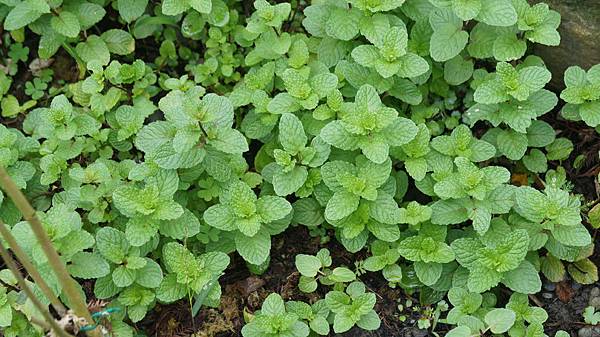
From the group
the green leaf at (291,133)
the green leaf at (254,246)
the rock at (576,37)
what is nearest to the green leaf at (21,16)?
the green leaf at (291,133)

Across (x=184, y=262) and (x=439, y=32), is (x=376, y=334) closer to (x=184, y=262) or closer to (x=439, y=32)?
(x=184, y=262)

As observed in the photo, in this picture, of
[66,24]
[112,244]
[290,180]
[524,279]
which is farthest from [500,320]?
[66,24]

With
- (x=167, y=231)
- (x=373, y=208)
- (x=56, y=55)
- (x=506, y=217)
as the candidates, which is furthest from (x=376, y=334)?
(x=56, y=55)

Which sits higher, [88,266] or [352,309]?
[88,266]

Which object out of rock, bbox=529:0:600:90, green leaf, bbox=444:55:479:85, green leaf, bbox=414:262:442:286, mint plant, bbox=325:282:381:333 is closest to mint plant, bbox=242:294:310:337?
mint plant, bbox=325:282:381:333

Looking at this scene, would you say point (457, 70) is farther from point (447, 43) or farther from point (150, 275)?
point (150, 275)

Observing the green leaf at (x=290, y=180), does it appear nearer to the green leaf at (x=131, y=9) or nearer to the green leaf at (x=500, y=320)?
the green leaf at (x=500, y=320)
